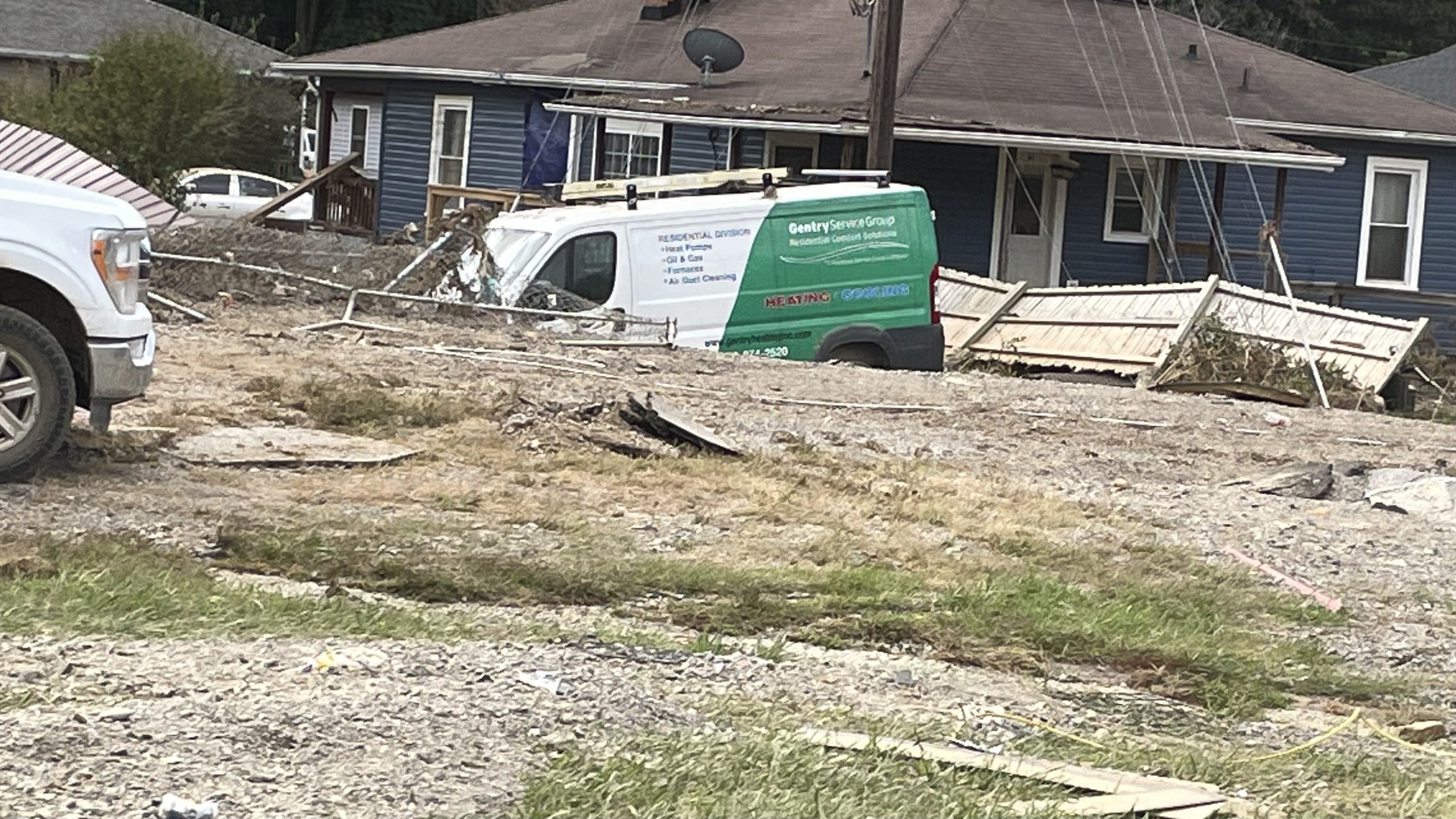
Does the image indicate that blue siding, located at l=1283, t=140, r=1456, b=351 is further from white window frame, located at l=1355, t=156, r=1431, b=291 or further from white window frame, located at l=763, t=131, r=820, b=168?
white window frame, located at l=763, t=131, r=820, b=168

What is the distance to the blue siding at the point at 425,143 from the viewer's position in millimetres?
30516

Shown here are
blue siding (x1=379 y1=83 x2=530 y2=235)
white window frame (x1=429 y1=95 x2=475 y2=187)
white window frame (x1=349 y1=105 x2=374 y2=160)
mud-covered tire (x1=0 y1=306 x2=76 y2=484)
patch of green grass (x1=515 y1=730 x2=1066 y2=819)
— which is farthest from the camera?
white window frame (x1=349 y1=105 x2=374 y2=160)

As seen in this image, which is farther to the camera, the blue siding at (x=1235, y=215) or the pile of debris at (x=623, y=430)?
the blue siding at (x=1235, y=215)

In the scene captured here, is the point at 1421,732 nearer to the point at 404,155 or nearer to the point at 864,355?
the point at 864,355

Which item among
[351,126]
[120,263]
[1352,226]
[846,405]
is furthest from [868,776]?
[351,126]

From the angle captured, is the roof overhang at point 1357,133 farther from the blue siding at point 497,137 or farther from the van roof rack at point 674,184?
the blue siding at point 497,137

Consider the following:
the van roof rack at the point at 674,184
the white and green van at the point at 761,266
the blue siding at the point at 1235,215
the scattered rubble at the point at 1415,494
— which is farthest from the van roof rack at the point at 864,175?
the blue siding at the point at 1235,215

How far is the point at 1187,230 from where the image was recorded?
2780 centimetres

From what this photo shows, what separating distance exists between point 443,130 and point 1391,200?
13851 millimetres

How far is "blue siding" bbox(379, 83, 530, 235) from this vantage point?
30516 mm

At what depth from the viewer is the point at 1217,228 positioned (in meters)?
27.2

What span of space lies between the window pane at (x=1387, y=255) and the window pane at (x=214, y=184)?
1995 centimetres

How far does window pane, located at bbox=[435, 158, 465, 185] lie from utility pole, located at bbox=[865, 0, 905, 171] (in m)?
10.9

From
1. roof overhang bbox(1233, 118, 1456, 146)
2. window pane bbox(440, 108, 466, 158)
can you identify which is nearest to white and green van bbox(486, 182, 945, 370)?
roof overhang bbox(1233, 118, 1456, 146)
